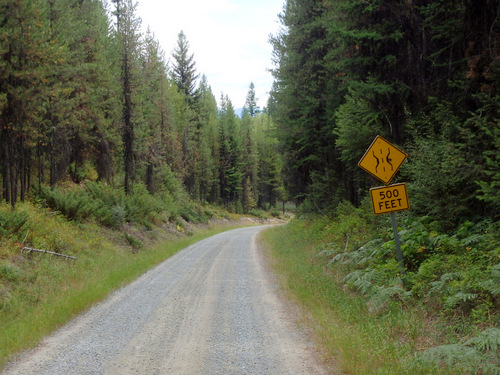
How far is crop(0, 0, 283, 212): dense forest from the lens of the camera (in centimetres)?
1241

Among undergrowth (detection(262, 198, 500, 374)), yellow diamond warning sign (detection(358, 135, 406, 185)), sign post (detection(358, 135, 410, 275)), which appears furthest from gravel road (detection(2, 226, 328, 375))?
yellow diamond warning sign (detection(358, 135, 406, 185))

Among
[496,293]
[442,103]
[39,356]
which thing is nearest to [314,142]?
[442,103]

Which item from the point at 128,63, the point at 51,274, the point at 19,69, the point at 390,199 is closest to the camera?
the point at 390,199

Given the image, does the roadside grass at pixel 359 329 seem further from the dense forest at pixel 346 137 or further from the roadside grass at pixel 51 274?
the roadside grass at pixel 51 274

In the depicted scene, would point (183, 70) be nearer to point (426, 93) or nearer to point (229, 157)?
point (229, 157)

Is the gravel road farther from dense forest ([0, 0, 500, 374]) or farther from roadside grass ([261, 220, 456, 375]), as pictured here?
dense forest ([0, 0, 500, 374])

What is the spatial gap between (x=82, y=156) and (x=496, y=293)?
21592 mm

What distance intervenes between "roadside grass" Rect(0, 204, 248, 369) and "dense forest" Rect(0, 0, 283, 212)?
2.34 metres

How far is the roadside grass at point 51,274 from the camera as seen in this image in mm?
6379

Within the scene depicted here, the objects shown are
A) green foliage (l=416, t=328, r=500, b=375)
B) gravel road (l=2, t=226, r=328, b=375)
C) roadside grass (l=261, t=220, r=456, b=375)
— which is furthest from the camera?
gravel road (l=2, t=226, r=328, b=375)

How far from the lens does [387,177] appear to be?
273 inches

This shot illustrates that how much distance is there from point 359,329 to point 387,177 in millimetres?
2913

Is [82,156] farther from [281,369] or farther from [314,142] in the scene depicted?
[281,369]

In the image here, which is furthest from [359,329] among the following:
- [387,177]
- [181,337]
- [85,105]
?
Answer: [85,105]
